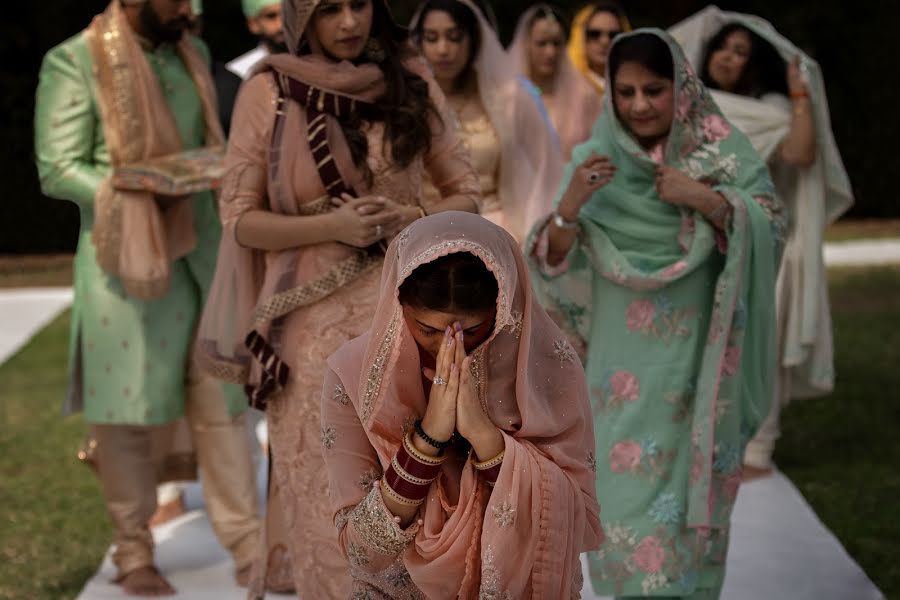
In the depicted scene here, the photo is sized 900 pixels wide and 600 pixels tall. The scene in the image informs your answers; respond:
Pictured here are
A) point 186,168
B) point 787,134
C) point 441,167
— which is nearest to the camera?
point 441,167

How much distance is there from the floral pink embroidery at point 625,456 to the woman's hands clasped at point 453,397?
193 centimetres

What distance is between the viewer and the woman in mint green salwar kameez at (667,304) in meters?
4.76

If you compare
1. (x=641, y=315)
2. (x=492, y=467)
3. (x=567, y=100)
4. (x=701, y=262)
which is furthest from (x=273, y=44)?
(x=492, y=467)

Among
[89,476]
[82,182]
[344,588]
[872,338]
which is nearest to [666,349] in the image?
[344,588]

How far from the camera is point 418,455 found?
2.99 metres

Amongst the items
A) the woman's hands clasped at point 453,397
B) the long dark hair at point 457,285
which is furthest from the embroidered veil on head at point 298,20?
the woman's hands clasped at point 453,397

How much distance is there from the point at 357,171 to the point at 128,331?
177cm

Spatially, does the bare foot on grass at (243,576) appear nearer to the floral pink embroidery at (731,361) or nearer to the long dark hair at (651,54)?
the floral pink embroidery at (731,361)

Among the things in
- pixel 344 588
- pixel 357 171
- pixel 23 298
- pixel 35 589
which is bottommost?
pixel 23 298

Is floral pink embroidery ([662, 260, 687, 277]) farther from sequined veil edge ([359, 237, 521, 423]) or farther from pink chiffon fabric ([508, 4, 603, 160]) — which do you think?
pink chiffon fabric ([508, 4, 603, 160])

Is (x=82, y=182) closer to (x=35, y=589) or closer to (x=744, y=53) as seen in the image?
(x=35, y=589)

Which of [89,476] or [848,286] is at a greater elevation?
[89,476]

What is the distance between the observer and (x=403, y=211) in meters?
4.27

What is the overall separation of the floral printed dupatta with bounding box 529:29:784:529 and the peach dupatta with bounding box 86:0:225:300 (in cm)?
143
